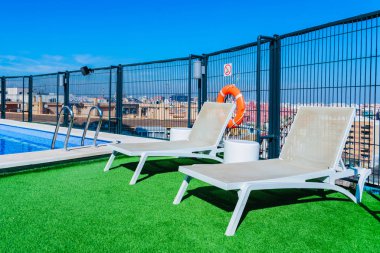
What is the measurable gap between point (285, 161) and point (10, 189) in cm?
310

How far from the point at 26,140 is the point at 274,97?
7268 millimetres

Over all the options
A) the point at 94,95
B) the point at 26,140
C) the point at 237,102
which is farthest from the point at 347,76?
the point at 26,140

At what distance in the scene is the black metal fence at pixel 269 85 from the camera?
3803 millimetres

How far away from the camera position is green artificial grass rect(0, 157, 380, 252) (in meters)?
2.40

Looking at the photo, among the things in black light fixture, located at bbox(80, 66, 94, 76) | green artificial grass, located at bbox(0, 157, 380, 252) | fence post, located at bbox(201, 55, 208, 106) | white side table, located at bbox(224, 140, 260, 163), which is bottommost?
green artificial grass, located at bbox(0, 157, 380, 252)

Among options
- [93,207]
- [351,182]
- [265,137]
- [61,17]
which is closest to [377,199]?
[351,182]

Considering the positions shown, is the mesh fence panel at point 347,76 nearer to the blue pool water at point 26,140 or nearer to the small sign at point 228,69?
the small sign at point 228,69

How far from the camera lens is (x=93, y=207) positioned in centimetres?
321

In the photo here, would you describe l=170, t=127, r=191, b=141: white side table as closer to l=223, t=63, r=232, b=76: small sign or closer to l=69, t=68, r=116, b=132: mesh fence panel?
l=223, t=63, r=232, b=76: small sign

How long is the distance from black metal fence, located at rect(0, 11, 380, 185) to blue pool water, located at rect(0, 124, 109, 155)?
4.05ft

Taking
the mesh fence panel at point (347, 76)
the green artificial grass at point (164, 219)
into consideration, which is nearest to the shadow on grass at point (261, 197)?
the green artificial grass at point (164, 219)

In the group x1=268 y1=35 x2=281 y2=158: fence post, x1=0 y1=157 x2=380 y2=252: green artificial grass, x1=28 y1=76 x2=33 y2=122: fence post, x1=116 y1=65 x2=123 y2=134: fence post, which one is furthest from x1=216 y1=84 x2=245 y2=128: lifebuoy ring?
x1=28 y1=76 x2=33 y2=122: fence post

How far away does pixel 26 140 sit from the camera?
30.9ft

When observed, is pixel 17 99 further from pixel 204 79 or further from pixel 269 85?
pixel 269 85
